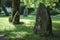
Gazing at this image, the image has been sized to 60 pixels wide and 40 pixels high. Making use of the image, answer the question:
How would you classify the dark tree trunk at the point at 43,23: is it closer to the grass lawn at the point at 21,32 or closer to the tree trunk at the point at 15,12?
the grass lawn at the point at 21,32

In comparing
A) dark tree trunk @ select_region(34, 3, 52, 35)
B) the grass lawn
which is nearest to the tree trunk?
the grass lawn

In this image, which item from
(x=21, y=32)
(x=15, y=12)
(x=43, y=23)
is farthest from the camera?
A: (x=15, y=12)

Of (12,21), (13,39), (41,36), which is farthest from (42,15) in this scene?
(12,21)

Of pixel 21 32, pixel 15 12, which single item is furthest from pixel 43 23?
pixel 15 12

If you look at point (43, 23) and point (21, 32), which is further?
point (21, 32)

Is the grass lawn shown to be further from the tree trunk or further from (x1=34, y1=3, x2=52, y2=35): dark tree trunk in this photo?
the tree trunk

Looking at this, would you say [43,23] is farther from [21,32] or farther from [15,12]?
[15,12]

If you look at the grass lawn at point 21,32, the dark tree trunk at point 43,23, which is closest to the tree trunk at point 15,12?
the grass lawn at point 21,32

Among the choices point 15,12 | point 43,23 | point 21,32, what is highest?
point 43,23

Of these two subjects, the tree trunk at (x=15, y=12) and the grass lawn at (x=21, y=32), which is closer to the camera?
the grass lawn at (x=21, y=32)

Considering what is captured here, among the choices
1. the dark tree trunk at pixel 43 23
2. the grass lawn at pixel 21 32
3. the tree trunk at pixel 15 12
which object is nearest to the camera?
the grass lawn at pixel 21 32

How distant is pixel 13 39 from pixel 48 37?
1740 mm

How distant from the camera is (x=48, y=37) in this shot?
991 cm

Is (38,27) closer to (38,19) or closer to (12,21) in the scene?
(38,19)
